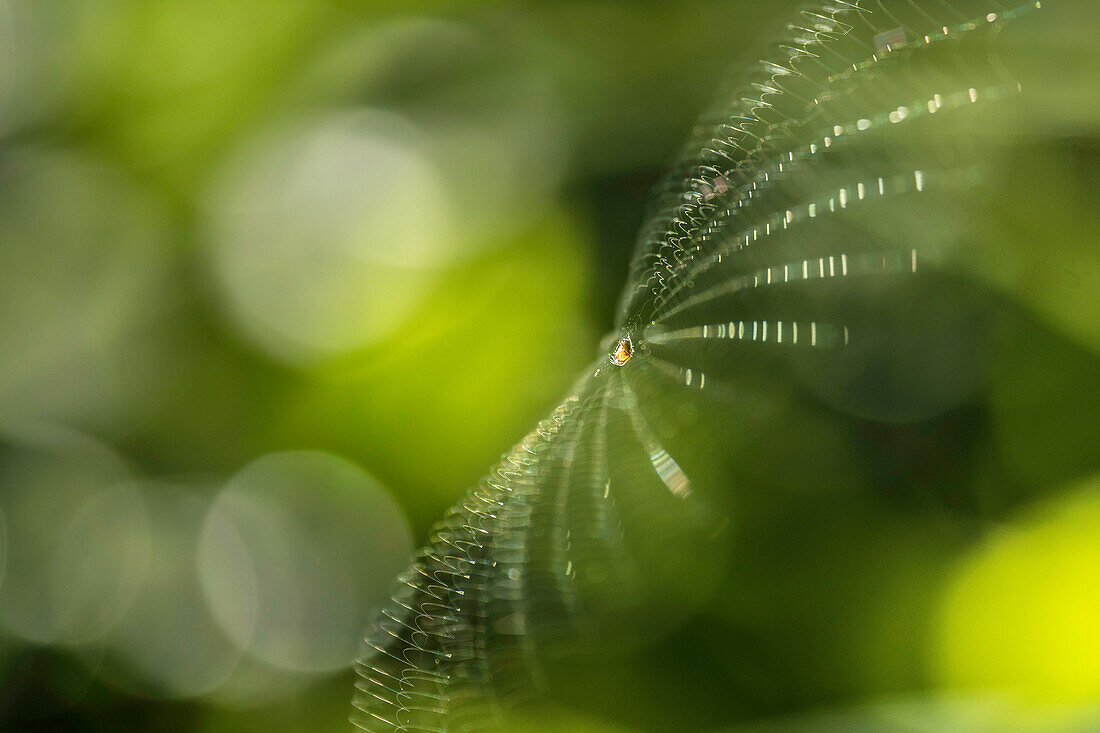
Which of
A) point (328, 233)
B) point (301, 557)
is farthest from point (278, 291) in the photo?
point (301, 557)

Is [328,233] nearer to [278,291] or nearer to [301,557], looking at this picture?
[278,291]

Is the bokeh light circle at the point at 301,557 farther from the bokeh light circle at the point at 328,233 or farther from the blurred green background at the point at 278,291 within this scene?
the bokeh light circle at the point at 328,233

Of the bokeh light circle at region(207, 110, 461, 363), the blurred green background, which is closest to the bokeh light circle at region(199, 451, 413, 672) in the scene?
the blurred green background

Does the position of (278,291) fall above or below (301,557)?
above

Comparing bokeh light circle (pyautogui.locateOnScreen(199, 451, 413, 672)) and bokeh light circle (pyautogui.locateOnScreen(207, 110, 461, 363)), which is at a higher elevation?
bokeh light circle (pyautogui.locateOnScreen(207, 110, 461, 363))

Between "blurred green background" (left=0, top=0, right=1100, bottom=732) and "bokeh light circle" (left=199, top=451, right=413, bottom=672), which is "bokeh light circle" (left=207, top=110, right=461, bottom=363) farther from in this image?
"bokeh light circle" (left=199, top=451, right=413, bottom=672)

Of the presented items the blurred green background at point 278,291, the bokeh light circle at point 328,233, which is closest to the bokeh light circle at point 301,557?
the blurred green background at point 278,291

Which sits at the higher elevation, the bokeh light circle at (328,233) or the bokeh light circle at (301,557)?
the bokeh light circle at (328,233)

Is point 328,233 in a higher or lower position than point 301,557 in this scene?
higher
